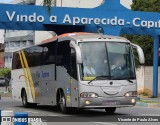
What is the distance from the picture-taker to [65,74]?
20.0 meters

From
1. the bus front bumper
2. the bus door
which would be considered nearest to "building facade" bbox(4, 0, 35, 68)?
the bus door

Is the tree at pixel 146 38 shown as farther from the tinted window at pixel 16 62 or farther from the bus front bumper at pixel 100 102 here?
the bus front bumper at pixel 100 102

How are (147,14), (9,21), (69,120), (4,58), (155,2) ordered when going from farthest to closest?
(4,58), (155,2), (147,14), (9,21), (69,120)

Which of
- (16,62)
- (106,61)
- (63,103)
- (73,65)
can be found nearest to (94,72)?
(106,61)

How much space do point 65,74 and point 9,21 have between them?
10.4m

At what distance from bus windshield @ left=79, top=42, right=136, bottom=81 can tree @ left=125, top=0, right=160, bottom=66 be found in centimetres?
2580

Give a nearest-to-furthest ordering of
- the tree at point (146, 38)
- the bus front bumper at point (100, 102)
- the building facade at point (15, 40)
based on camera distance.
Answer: the bus front bumper at point (100, 102), the tree at point (146, 38), the building facade at point (15, 40)

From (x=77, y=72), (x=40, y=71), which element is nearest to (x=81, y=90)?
(x=77, y=72)

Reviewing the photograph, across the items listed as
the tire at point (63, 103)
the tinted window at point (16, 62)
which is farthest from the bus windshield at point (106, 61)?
the tinted window at point (16, 62)

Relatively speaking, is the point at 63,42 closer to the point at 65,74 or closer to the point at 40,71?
the point at 65,74

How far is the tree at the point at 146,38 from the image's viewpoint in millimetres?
45031

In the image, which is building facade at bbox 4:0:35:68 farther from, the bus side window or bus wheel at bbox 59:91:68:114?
the bus side window

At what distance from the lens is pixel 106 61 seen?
61.6ft

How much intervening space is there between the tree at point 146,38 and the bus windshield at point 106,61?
25.8 metres
